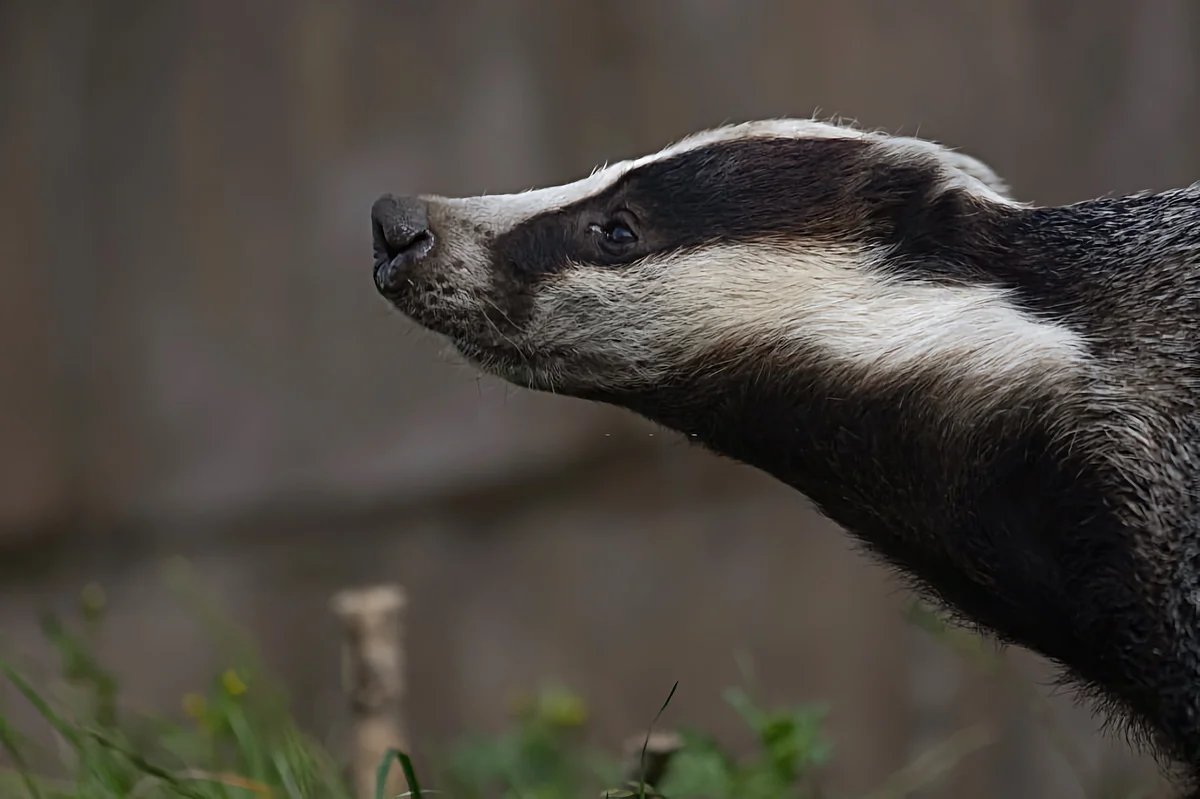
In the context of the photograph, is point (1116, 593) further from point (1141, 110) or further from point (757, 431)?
point (1141, 110)


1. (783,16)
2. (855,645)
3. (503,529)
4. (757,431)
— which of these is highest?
(783,16)

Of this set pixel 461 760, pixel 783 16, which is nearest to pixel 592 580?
pixel 461 760

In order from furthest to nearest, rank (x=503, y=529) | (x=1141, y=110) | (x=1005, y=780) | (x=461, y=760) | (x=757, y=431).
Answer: (x=503, y=529)
(x=1005, y=780)
(x=1141, y=110)
(x=461, y=760)
(x=757, y=431)

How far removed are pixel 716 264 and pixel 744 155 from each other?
0.17m

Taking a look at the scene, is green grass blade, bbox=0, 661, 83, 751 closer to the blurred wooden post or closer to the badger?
the blurred wooden post

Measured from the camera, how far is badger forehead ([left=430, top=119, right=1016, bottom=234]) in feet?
6.40

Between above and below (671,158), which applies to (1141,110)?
below

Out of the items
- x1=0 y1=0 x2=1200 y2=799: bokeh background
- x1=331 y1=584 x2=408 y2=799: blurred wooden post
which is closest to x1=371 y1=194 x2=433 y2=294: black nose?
x1=331 y1=584 x2=408 y2=799: blurred wooden post

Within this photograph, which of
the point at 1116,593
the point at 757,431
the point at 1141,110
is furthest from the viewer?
the point at 1141,110

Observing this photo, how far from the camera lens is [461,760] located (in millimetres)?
3143

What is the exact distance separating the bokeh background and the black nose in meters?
2.04

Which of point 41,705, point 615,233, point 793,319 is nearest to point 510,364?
point 615,233

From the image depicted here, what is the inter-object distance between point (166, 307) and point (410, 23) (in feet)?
3.96

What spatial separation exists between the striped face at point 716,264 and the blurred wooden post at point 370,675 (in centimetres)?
70
